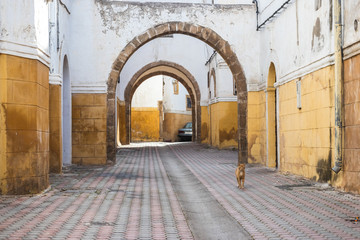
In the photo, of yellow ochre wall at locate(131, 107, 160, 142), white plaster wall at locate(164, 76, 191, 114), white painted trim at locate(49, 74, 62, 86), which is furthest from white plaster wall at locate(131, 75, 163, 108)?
white painted trim at locate(49, 74, 62, 86)

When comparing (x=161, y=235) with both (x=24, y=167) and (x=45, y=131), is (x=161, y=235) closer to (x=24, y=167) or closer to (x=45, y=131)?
(x=24, y=167)

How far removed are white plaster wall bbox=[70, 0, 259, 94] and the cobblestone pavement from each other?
4.14 m

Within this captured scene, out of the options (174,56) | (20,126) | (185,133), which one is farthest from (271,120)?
(185,133)

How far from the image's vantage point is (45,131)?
7.58m

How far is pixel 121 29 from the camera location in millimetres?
12672

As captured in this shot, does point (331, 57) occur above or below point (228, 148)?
above

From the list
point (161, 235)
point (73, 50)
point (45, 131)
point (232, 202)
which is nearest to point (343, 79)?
point (232, 202)

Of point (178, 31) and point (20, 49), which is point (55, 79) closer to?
point (20, 49)

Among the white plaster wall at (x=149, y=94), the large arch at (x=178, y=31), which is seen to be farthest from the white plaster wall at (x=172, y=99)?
the large arch at (x=178, y=31)

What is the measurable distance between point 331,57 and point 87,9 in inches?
291

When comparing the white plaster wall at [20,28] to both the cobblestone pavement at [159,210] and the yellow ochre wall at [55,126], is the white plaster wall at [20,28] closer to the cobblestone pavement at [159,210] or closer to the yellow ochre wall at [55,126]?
the cobblestone pavement at [159,210]

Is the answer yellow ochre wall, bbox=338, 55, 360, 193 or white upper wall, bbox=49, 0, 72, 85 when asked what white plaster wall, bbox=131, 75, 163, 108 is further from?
yellow ochre wall, bbox=338, 55, 360, 193

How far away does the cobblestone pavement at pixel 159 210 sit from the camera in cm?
454

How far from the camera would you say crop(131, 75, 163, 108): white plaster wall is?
3544 centimetres
